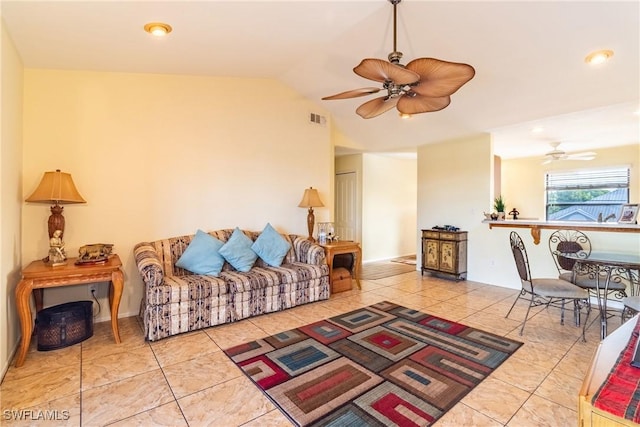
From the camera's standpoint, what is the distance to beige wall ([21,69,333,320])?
3.11 m

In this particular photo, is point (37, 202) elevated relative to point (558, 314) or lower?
elevated

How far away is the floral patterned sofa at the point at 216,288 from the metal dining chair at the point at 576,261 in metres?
2.79

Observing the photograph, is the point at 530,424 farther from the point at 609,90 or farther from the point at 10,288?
the point at 10,288

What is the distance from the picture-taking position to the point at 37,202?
3029mm

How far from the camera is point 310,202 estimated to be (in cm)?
457

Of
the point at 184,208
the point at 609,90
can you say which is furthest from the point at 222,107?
the point at 609,90

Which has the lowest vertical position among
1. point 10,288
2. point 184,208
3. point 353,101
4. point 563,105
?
point 10,288

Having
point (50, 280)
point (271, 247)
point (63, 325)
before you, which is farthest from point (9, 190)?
point (271, 247)

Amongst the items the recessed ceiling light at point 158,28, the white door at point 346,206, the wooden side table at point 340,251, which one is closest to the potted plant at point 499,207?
the wooden side table at point 340,251

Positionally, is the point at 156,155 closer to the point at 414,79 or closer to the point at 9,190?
the point at 9,190

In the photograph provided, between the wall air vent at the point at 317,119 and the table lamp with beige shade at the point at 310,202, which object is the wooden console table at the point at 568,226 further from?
the wall air vent at the point at 317,119

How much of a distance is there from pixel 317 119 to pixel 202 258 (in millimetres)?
2910

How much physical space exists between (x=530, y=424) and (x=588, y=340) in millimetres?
1712

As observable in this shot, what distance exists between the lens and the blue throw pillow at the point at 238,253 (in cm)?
363
